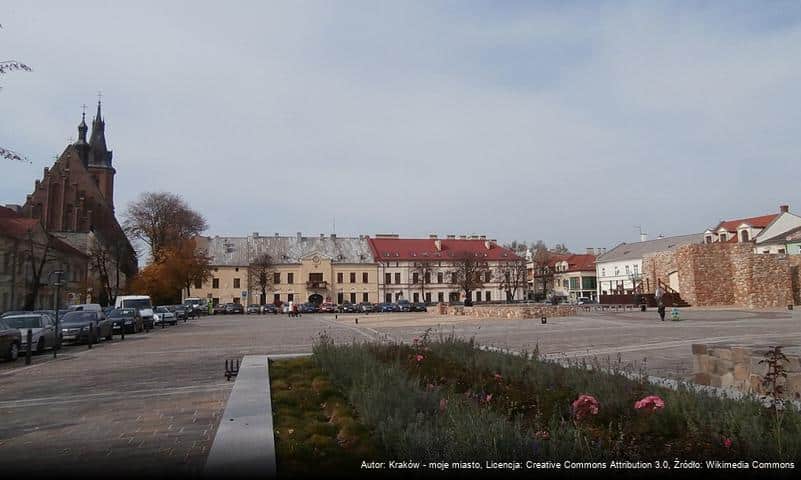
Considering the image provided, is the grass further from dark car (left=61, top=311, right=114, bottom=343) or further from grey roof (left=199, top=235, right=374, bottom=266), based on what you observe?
grey roof (left=199, top=235, right=374, bottom=266)

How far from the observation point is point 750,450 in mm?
5164

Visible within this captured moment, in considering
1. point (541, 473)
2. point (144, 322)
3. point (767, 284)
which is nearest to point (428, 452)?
point (541, 473)

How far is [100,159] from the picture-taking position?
95.7 m

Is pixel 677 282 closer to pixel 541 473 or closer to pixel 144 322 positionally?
pixel 144 322

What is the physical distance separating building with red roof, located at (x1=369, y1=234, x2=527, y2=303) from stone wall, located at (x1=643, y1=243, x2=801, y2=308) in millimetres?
43010

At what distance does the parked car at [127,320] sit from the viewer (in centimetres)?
3297

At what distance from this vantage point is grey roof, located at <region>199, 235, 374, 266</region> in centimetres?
9712

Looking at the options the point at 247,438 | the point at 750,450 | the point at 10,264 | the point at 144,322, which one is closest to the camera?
the point at 750,450

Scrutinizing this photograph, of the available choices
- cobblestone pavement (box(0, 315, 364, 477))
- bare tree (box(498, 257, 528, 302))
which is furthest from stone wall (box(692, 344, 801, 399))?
bare tree (box(498, 257, 528, 302))

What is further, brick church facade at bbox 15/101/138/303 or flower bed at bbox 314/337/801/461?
brick church facade at bbox 15/101/138/303

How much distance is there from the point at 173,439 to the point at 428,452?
350cm

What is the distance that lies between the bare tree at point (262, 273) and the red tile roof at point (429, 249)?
1738 cm

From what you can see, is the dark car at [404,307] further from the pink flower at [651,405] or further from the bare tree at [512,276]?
the pink flower at [651,405]

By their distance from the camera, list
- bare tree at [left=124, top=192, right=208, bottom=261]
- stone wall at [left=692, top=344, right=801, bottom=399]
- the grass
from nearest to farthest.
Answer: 1. the grass
2. stone wall at [left=692, top=344, right=801, bottom=399]
3. bare tree at [left=124, top=192, right=208, bottom=261]
